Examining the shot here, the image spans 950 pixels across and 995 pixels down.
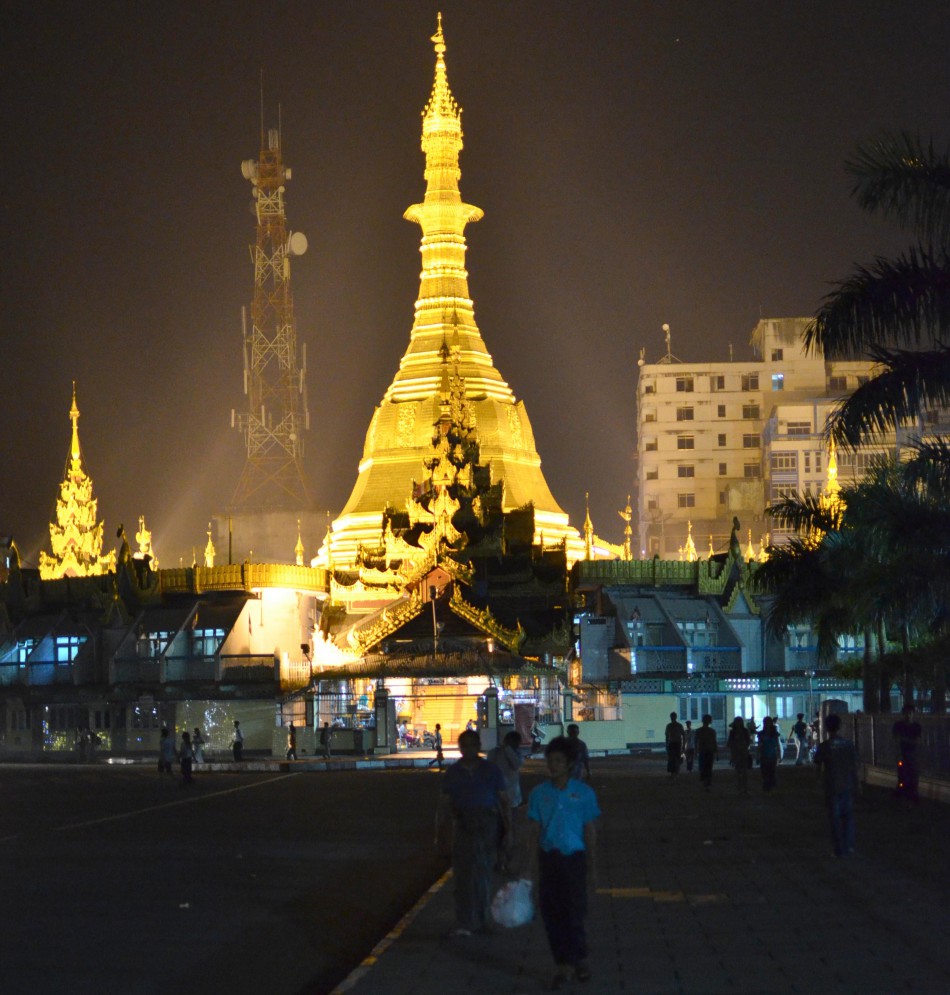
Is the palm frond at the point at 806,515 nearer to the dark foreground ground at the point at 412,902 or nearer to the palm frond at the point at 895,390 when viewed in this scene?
the dark foreground ground at the point at 412,902

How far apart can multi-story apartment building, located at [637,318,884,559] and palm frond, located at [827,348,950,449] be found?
93.2 m

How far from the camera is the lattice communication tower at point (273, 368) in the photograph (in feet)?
310

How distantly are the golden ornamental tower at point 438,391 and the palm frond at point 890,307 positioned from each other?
2041 inches

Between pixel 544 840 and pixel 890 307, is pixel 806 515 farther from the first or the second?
pixel 544 840

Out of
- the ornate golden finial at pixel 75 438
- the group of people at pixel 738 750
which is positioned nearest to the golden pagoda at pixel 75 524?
the ornate golden finial at pixel 75 438

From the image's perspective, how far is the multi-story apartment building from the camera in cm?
12169

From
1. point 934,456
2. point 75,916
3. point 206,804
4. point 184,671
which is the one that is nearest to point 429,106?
point 184,671

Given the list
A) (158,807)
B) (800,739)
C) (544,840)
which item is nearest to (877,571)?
(158,807)

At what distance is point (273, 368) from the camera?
99875mm

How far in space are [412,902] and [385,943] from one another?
447cm

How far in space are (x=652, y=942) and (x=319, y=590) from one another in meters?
56.7

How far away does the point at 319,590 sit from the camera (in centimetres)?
7225

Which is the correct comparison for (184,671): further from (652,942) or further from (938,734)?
(652,942)

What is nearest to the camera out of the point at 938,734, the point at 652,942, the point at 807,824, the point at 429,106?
the point at 652,942
